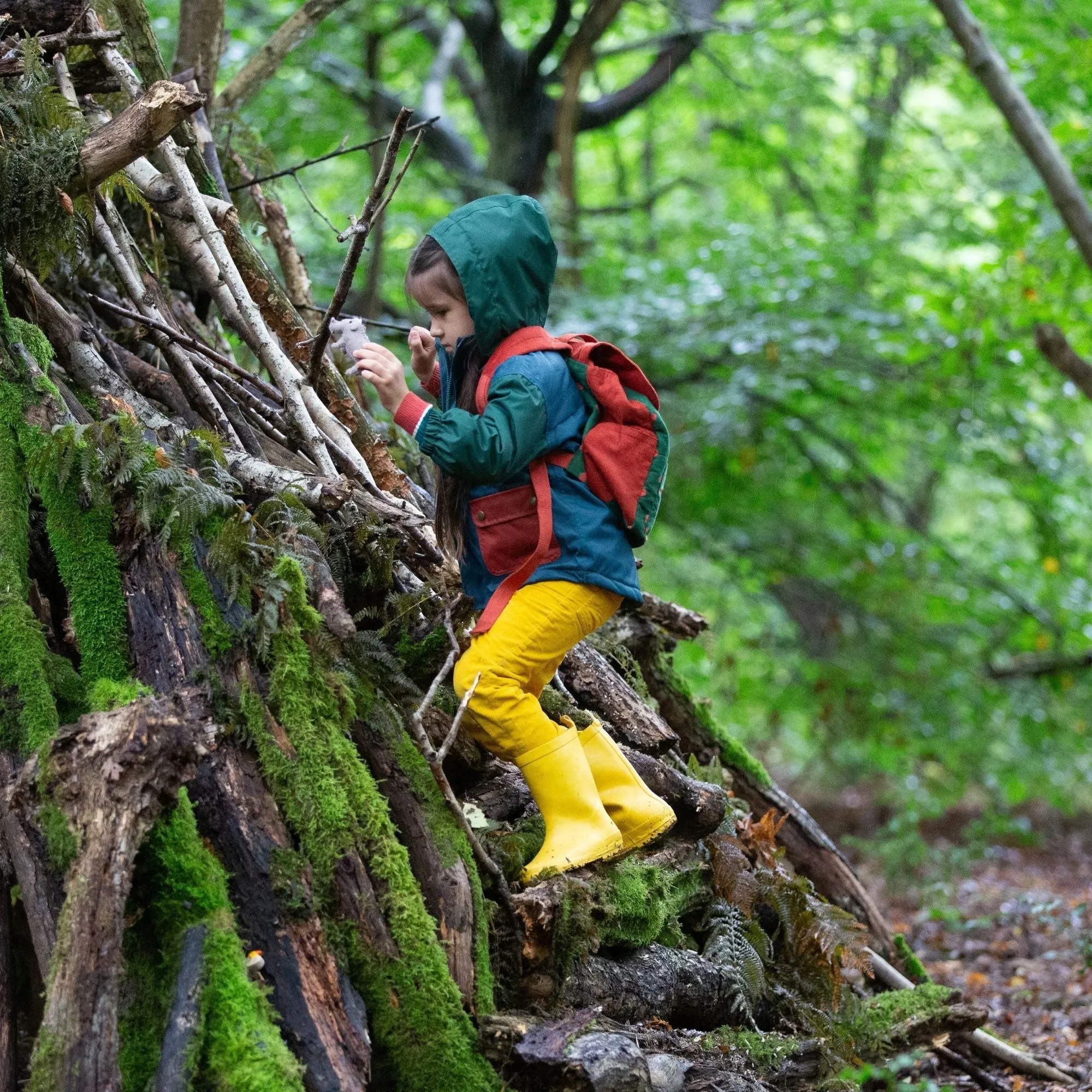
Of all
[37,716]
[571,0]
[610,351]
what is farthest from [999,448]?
[37,716]

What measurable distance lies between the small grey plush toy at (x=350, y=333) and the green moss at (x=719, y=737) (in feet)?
7.34

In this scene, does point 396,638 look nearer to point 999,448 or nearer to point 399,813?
point 399,813

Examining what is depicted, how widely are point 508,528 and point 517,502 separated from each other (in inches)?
3.3

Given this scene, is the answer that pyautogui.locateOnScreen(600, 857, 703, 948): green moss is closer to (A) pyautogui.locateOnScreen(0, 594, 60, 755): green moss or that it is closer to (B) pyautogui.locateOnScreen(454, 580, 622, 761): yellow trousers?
(B) pyautogui.locateOnScreen(454, 580, 622, 761): yellow trousers

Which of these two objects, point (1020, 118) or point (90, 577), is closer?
point (90, 577)

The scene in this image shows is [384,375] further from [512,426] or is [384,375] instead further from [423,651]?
[423,651]

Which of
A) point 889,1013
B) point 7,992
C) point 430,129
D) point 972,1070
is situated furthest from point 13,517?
point 430,129

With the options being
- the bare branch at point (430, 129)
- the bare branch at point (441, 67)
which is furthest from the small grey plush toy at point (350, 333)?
the bare branch at point (441, 67)

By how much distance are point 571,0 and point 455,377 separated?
7.32 metres

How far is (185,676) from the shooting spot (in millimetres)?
2848

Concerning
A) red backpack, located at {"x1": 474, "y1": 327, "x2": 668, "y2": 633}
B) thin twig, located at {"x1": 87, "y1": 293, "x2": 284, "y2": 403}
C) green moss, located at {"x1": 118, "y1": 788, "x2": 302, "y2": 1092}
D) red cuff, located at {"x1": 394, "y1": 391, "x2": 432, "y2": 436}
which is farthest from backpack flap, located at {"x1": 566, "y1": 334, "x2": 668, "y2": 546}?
green moss, located at {"x1": 118, "y1": 788, "x2": 302, "y2": 1092}

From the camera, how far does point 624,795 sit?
354 cm

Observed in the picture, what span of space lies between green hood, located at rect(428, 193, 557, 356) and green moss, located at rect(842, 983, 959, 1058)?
8.35 ft

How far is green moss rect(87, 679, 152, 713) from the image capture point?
2.69m
